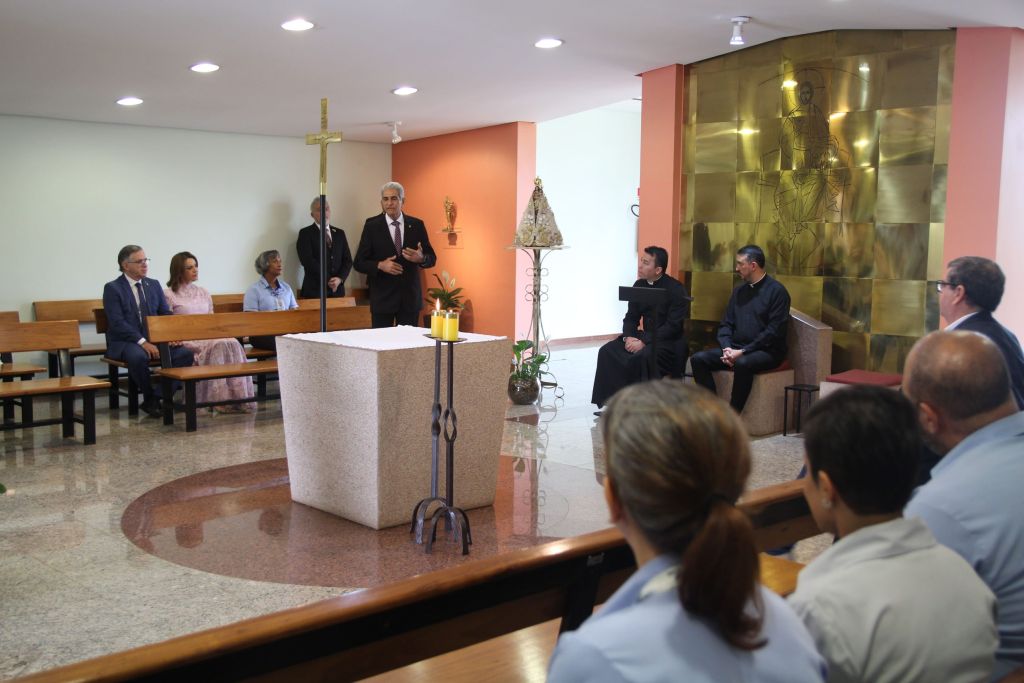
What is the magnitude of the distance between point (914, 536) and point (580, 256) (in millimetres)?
10259

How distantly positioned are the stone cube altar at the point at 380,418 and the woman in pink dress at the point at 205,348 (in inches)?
111

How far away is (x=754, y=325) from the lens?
20.3 feet

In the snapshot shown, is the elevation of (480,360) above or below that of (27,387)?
above

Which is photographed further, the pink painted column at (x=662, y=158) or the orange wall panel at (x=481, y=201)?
the orange wall panel at (x=481, y=201)

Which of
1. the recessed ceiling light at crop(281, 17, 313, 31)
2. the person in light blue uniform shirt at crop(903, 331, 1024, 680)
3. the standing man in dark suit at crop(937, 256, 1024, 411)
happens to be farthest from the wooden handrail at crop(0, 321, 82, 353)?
the person in light blue uniform shirt at crop(903, 331, 1024, 680)

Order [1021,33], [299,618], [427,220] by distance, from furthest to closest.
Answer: [427,220] → [1021,33] → [299,618]

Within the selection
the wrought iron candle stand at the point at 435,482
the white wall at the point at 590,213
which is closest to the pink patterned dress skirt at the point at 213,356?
the wrought iron candle stand at the point at 435,482

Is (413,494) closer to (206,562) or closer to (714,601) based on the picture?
(206,562)

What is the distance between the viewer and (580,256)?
11516mm

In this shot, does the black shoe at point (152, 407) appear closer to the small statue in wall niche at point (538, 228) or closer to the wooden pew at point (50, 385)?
the wooden pew at point (50, 385)

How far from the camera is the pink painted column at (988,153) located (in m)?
5.36

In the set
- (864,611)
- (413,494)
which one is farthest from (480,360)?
(864,611)

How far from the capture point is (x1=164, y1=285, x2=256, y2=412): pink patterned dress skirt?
23.2ft

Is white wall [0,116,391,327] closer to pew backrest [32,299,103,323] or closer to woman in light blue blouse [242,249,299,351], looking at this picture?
pew backrest [32,299,103,323]
